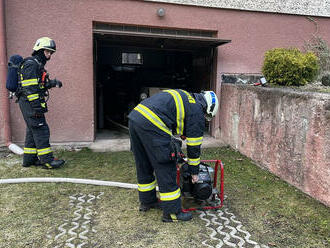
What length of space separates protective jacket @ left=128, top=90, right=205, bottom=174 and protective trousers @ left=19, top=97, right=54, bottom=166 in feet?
7.76

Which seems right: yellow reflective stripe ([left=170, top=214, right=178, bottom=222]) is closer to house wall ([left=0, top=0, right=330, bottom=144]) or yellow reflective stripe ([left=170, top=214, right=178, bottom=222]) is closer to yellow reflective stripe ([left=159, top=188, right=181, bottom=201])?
yellow reflective stripe ([left=159, top=188, right=181, bottom=201])

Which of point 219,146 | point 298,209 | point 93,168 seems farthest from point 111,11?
point 298,209

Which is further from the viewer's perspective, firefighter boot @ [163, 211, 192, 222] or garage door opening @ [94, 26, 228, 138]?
garage door opening @ [94, 26, 228, 138]

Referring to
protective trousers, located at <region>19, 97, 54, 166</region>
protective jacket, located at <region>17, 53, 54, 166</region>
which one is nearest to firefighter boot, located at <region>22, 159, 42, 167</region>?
protective trousers, located at <region>19, 97, 54, 166</region>

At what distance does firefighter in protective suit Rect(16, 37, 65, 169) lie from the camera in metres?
4.68

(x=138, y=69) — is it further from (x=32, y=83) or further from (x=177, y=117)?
(x=177, y=117)

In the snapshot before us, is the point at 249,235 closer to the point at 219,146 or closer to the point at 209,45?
the point at 219,146

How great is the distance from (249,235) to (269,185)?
63.3 inches

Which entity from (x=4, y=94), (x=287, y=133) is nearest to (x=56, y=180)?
(x=4, y=94)

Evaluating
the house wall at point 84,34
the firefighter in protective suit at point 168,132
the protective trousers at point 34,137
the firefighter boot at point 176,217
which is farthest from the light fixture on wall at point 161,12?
the firefighter boot at point 176,217

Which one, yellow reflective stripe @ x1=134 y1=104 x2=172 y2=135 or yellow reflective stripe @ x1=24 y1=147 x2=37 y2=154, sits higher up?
yellow reflective stripe @ x1=134 y1=104 x2=172 y2=135

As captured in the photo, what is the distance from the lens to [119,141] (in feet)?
23.9

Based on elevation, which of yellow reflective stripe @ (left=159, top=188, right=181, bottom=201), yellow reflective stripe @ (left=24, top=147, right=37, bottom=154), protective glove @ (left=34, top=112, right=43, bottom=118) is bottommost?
yellow reflective stripe @ (left=159, top=188, right=181, bottom=201)

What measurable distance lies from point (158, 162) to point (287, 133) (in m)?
2.48
